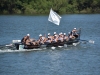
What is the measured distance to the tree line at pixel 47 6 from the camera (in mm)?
101812

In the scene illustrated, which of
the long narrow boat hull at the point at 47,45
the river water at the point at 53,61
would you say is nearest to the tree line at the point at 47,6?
the long narrow boat hull at the point at 47,45

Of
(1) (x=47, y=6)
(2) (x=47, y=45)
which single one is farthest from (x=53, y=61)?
(1) (x=47, y=6)

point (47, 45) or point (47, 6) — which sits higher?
point (47, 6)

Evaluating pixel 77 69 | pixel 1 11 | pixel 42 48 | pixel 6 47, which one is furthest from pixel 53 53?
pixel 1 11

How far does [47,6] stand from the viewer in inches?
4104

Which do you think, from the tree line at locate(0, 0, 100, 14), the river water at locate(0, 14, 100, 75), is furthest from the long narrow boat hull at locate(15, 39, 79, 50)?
the tree line at locate(0, 0, 100, 14)

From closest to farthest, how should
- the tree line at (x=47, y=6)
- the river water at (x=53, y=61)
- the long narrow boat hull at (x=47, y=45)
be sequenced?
the river water at (x=53, y=61) → the long narrow boat hull at (x=47, y=45) → the tree line at (x=47, y=6)

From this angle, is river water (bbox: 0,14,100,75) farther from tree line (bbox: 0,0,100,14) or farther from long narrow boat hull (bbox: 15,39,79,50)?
tree line (bbox: 0,0,100,14)

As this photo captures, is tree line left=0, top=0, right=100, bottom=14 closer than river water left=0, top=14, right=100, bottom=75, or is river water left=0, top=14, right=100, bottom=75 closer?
river water left=0, top=14, right=100, bottom=75

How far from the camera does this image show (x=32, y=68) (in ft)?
98.2

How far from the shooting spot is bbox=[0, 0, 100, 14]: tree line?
101812 millimetres

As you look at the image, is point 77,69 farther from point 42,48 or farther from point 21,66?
point 42,48

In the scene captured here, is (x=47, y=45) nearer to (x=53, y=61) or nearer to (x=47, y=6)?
(x=53, y=61)

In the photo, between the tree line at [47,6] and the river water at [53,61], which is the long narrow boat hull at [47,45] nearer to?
the river water at [53,61]
